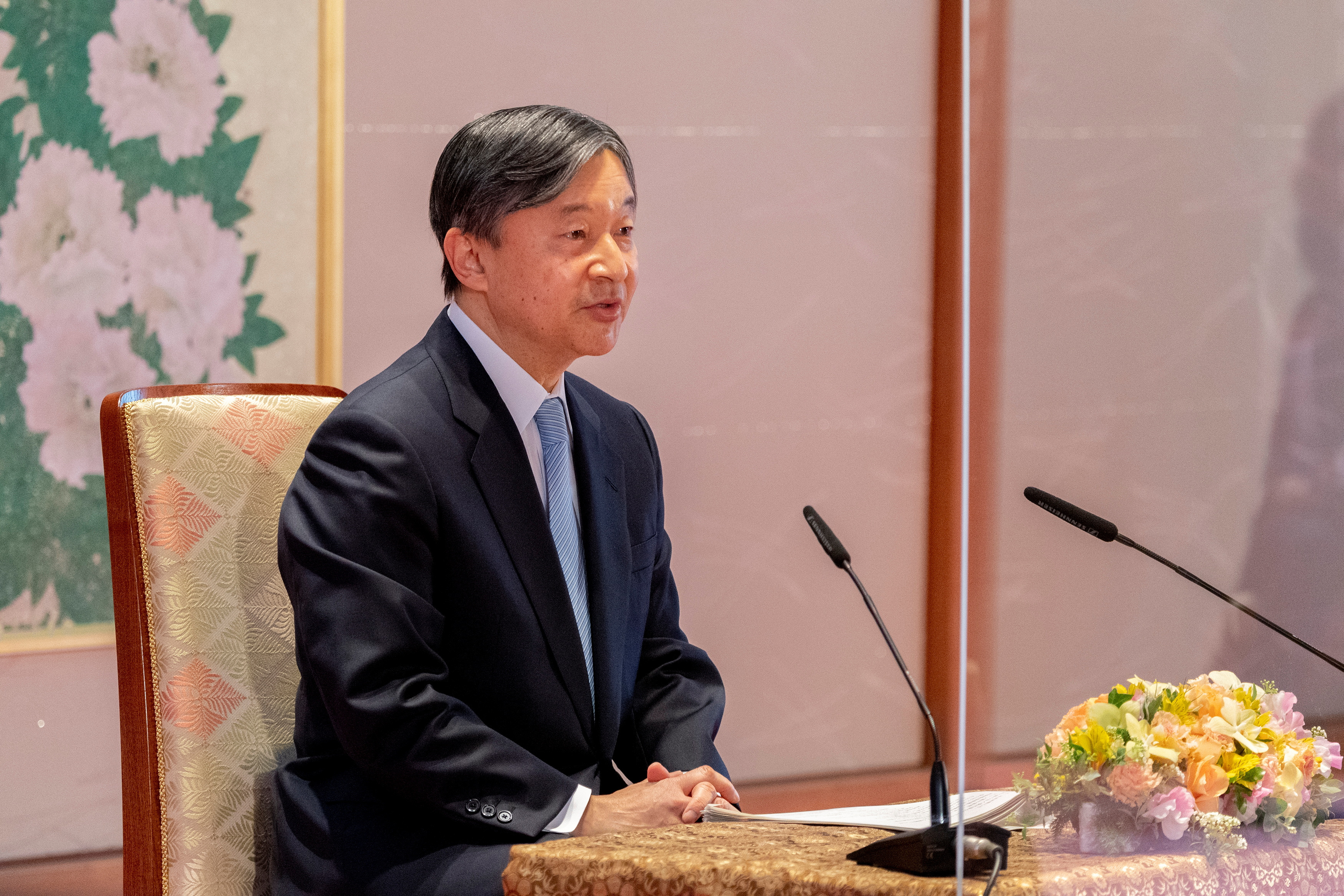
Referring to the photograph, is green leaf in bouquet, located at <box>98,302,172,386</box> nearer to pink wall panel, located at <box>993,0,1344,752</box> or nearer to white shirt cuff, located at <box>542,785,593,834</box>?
white shirt cuff, located at <box>542,785,593,834</box>

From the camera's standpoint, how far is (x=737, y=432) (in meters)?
3.19

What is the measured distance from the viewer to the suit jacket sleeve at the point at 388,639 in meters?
1.29

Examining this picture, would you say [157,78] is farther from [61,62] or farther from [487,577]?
[487,577]

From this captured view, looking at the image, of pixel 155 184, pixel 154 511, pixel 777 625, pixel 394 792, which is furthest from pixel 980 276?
pixel 777 625

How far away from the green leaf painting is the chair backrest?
4.07ft

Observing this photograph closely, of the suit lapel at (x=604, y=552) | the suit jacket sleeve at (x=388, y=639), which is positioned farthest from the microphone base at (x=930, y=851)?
the suit lapel at (x=604, y=552)

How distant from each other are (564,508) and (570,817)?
1.29ft

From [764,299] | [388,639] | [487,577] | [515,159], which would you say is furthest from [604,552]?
[764,299]

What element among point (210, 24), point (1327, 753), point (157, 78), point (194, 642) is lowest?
point (194, 642)

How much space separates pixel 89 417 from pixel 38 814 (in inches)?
34.0

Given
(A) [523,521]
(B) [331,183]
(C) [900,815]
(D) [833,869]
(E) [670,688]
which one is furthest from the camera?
(B) [331,183]

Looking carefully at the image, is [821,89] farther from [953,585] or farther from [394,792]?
[953,585]

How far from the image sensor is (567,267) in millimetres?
1479

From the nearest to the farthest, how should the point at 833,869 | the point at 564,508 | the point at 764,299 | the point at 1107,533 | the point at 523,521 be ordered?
the point at 1107,533 < the point at 833,869 < the point at 523,521 < the point at 564,508 < the point at 764,299
